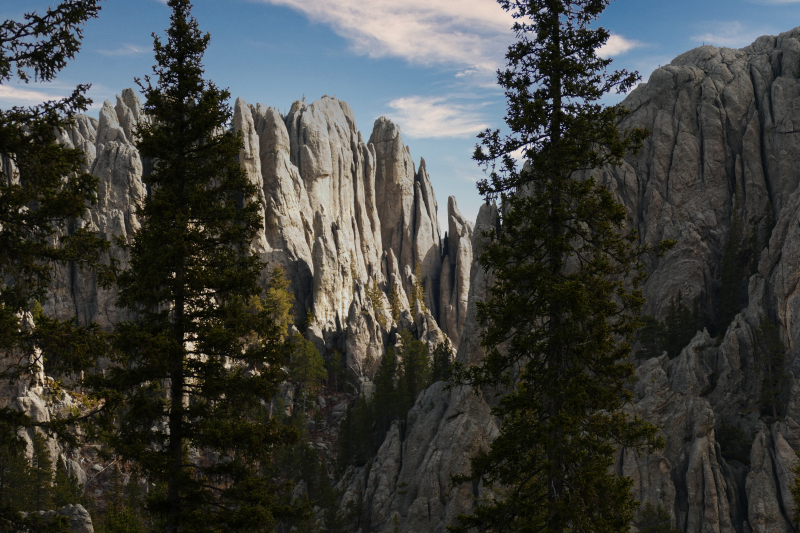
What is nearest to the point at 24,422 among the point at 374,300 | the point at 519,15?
the point at 519,15

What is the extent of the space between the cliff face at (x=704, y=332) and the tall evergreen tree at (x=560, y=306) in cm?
2956

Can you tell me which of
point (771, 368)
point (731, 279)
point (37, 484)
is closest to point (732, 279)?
point (731, 279)

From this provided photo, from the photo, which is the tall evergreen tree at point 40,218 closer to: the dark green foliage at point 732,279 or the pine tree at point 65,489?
the pine tree at point 65,489

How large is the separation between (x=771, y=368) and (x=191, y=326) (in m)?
45.4

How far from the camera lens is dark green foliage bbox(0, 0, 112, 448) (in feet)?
30.6

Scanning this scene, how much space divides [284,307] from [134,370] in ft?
230

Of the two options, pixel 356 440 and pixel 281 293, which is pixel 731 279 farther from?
pixel 281 293

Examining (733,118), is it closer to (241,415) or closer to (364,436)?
(364,436)

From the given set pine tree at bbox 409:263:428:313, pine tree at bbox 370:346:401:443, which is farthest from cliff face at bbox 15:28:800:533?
pine tree at bbox 370:346:401:443

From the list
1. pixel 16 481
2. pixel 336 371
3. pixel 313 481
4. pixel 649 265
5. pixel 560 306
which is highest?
pixel 649 265

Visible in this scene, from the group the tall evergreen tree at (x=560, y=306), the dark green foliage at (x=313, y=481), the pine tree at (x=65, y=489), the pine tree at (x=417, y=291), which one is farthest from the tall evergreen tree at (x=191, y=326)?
the pine tree at (x=417, y=291)

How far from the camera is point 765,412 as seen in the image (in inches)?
1713

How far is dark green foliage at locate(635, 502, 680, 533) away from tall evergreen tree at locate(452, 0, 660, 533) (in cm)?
2676

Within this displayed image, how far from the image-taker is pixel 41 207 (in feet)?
31.4
